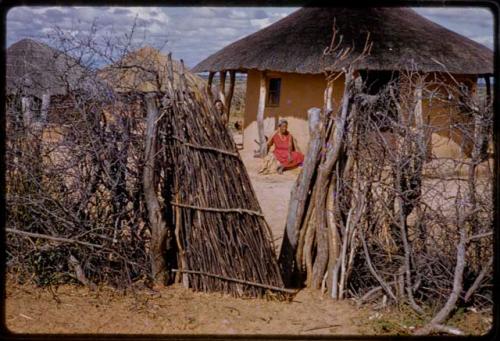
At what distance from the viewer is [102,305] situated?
4.86m

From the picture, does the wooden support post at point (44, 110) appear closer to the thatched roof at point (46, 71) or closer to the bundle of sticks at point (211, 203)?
the thatched roof at point (46, 71)

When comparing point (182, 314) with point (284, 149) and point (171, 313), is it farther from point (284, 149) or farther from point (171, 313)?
point (284, 149)

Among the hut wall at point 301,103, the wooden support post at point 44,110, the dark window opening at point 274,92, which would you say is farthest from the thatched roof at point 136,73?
the dark window opening at point 274,92

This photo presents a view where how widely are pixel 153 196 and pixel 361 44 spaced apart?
963 cm

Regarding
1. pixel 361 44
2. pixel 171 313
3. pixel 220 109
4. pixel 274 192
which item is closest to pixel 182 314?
pixel 171 313

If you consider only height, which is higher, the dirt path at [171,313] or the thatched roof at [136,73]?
the thatched roof at [136,73]

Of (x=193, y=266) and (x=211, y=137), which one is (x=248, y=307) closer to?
(x=193, y=266)

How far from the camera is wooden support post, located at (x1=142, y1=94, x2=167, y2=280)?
5.02 m

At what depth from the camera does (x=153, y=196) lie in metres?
5.13

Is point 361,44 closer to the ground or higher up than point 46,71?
higher up

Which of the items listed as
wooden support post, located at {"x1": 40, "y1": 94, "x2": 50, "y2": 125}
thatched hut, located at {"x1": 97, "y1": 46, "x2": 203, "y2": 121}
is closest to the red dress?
thatched hut, located at {"x1": 97, "y1": 46, "x2": 203, "y2": 121}

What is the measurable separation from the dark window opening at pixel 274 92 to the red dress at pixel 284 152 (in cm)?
177

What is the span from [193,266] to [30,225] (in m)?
1.53

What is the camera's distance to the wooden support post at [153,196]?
5.02 metres
